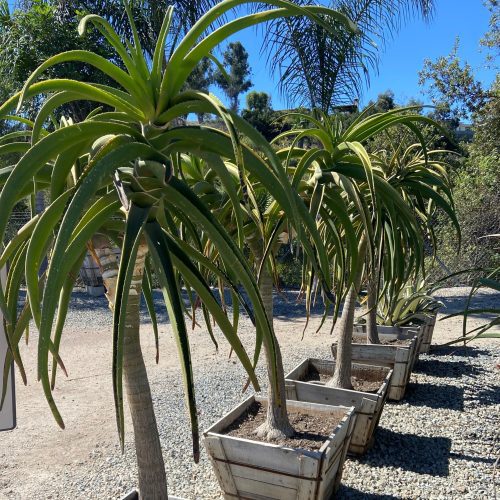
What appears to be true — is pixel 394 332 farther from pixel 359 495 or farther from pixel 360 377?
pixel 359 495

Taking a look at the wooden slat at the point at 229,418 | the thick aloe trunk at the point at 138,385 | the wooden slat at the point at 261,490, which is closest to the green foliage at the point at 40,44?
the wooden slat at the point at 229,418

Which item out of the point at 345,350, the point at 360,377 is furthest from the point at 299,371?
the point at 360,377

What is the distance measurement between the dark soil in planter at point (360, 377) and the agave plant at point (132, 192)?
2.19 metres

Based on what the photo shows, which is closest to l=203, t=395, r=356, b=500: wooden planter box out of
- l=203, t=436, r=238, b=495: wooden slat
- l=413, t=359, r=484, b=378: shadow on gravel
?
l=203, t=436, r=238, b=495: wooden slat

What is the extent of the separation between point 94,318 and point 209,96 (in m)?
6.52

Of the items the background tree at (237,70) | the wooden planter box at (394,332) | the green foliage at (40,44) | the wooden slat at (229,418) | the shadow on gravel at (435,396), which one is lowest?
the shadow on gravel at (435,396)

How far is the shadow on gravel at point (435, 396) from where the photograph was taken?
3573 millimetres

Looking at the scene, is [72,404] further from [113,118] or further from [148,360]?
[113,118]

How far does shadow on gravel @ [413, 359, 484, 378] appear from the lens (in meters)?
4.29

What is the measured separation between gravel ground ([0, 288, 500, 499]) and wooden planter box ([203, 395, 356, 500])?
1.03 feet

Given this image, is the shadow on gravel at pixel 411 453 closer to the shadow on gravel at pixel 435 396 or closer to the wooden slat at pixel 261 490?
the shadow on gravel at pixel 435 396

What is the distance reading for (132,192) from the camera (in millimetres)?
1030

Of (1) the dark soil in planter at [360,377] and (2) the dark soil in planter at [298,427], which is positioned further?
(1) the dark soil in planter at [360,377]

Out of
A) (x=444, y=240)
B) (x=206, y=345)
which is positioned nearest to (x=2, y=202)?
(x=206, y=345)
